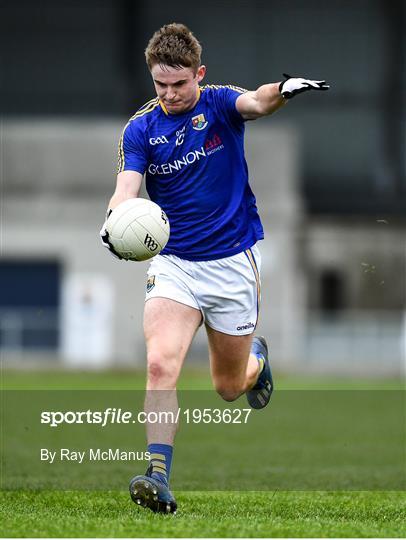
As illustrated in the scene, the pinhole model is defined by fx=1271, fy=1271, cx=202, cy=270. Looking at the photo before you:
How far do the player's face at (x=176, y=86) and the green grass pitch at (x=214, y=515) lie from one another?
2182mm

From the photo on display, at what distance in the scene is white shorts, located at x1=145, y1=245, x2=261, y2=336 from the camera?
706 cm

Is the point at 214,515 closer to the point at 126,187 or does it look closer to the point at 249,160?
the point at 126,187

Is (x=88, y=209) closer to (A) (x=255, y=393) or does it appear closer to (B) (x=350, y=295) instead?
(B) (x=350, y=295)

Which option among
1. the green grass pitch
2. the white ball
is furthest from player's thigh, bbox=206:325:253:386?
the white ball

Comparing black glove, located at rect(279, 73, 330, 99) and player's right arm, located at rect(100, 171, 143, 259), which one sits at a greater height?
black glove, located at rect(279, 73, 330, 99)

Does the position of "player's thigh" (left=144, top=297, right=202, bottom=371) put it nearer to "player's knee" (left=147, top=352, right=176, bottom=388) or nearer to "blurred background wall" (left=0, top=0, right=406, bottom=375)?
"player's knee" (left=147, top=352, right=176, bottom=388)

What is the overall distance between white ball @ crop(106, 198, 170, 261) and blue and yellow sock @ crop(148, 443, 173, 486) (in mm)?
982

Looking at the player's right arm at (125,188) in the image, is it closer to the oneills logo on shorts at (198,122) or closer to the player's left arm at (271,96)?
the oneills logo on shorts at (198,122)

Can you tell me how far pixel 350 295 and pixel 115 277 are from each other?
17.3 meters

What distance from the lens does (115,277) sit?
30812 millimetres

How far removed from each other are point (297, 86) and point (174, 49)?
2.30ft

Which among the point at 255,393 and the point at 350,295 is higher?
the point at 255,393

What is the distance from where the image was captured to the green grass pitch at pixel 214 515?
5.84m

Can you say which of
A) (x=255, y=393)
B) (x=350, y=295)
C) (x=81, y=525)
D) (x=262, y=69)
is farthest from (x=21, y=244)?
(x=81, y=525)
